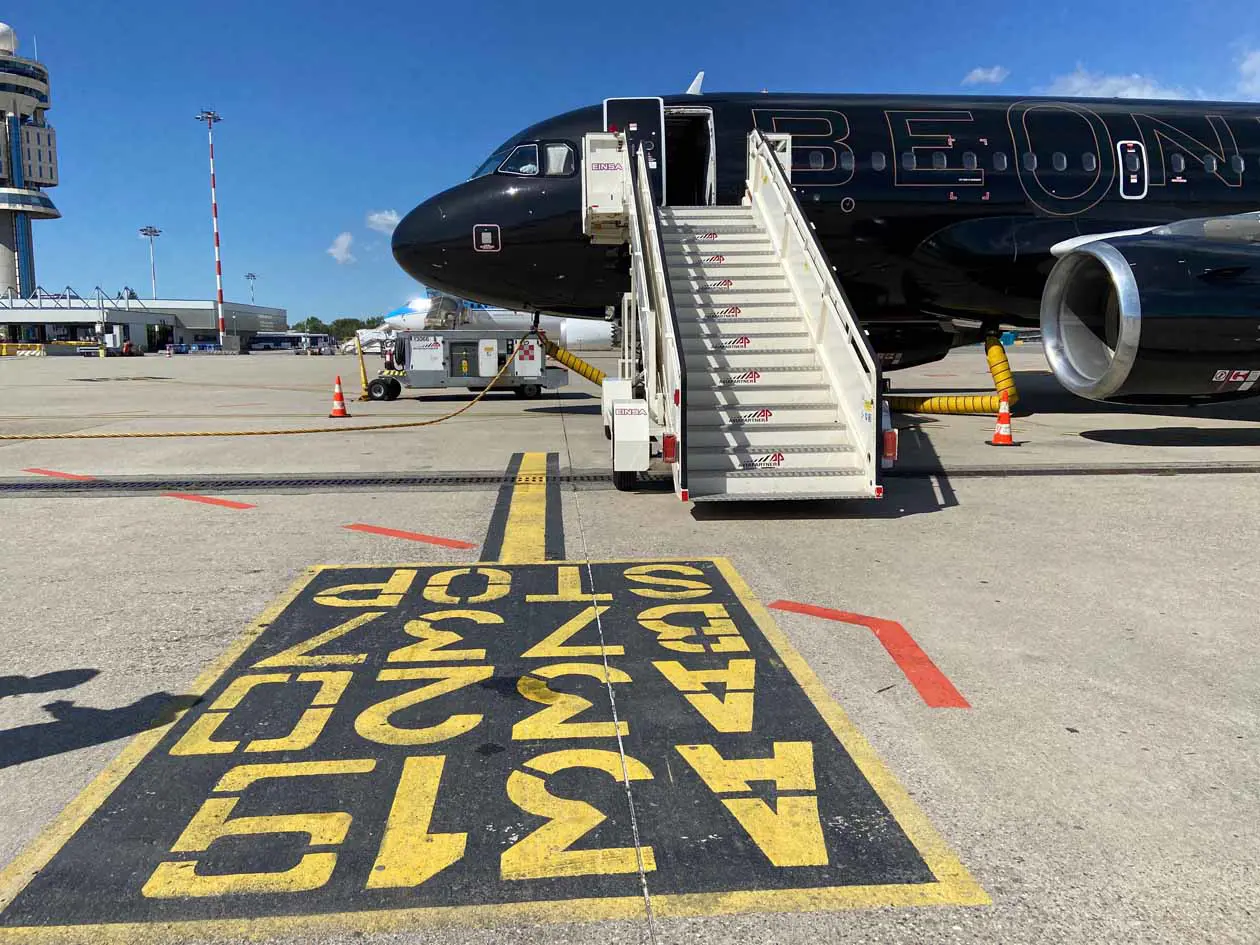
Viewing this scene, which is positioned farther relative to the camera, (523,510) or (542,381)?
(542,381)

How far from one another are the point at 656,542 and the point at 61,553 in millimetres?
4306

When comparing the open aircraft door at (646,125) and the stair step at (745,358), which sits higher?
the open aircraft door at (646,125)

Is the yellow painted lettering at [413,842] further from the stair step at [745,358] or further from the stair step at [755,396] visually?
the stair step at [745,358]

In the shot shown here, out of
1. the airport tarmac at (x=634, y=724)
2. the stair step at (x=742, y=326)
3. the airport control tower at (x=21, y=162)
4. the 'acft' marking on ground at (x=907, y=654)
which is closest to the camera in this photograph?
the airport tarmac at (x=634, y=724)

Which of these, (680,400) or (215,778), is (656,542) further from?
(215,778)

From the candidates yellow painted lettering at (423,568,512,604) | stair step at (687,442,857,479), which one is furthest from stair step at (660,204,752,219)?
yellow painted lettering at (423,568,512,604)

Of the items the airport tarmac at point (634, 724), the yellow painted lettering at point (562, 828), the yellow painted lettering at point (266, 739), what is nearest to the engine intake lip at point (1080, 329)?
the airport tarmac at point (634, 724)

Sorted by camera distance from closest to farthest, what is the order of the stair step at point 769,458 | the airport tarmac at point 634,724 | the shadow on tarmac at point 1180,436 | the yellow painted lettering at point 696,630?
the airport tarmac at point 634,724 → the yellow painted lettering at point 696,630 → the stair step at point 769,458 → the shadow on tarmac at point 1180,436

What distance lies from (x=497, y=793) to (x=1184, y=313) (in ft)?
32.1

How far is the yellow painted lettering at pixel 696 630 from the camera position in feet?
14.2

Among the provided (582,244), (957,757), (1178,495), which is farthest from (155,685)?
(582,244)

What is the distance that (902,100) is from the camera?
12562mm

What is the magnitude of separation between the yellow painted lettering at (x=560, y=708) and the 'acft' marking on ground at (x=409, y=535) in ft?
8.26

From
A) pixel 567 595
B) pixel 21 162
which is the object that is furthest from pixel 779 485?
pixel 21 162
